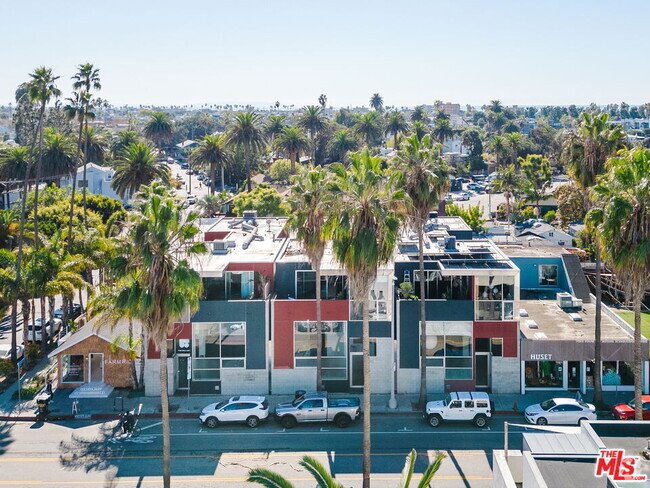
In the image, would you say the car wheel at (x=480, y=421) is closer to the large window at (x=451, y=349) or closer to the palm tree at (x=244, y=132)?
the large window at (x=451, y=349)

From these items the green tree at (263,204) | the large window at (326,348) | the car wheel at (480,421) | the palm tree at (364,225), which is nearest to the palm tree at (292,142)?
the green tree at (263,204)

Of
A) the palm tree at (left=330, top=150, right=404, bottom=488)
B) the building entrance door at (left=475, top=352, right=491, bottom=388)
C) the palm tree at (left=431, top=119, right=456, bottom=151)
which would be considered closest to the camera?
the palm tree at (left=330, top=150, right=404, bottom=488)

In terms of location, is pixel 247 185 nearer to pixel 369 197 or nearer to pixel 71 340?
pixel 71 340

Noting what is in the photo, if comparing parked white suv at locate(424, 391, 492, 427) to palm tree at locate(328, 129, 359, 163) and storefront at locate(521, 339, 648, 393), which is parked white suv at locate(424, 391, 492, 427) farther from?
palm tree at locate(328, 129, 359, 163)

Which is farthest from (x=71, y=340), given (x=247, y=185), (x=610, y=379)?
(x=247, y=185)

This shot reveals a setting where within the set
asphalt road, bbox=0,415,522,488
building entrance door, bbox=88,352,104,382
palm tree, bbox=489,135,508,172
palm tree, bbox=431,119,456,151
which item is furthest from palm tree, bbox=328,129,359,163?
asphalt road, bbox=0,415,522,488

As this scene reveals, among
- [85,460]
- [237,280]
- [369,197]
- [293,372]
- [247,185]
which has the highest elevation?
[247,185]

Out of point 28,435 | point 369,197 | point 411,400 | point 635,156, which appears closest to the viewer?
point 369,197
